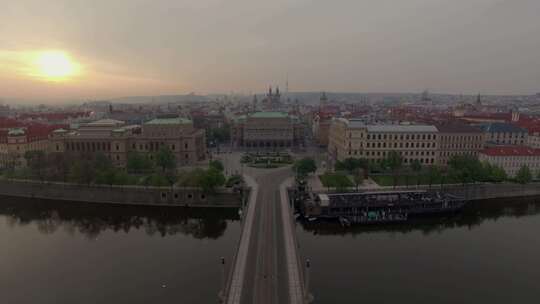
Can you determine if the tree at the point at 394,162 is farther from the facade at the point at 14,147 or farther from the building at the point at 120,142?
the facade at the point at 14,147

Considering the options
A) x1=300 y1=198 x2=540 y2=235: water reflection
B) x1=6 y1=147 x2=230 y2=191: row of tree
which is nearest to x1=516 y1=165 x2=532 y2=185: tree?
x1=300 y1=198 x2=540 y2=235: water reflection

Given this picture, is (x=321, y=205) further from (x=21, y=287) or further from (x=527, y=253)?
(x=21, y=287)

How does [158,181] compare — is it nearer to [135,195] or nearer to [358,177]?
[135,195]

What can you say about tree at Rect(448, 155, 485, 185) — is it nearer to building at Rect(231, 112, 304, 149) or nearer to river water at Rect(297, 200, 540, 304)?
river water at Rect(297, 200, 540, 304)

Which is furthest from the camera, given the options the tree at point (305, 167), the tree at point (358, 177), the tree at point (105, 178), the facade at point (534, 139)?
the facade at point (534, 139)

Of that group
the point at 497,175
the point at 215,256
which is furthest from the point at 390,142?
the point at 215,256

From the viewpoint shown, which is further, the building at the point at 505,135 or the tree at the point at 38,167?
the building at the point at 505,135

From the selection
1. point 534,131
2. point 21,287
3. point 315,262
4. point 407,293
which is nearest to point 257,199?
point 315,262

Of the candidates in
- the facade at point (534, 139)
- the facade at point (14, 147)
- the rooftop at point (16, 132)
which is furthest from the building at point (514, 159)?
the rooftop at point (16, 132)
